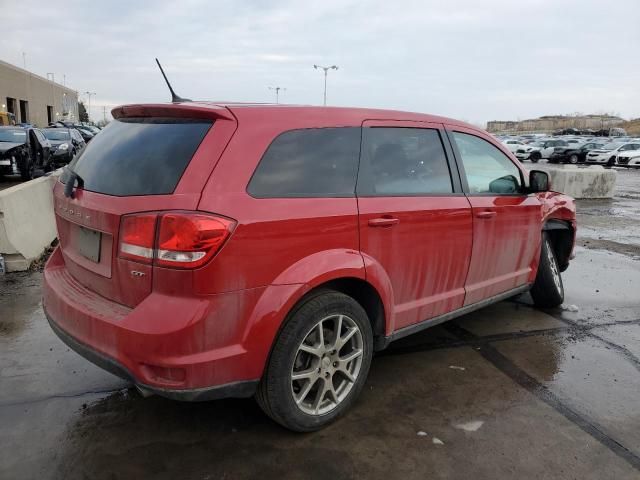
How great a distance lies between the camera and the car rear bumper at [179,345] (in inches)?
94.0

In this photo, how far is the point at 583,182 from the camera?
14.5m

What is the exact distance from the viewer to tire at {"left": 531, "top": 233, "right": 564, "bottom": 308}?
491 cm

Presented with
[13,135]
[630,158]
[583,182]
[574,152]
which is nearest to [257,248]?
[583,182]

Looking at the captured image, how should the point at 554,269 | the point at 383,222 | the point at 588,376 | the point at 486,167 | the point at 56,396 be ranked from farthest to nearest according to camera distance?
the point at 554,269 → the point at 486,167 → the point at 588,376 → the point at 56,396 → the point at 383,222

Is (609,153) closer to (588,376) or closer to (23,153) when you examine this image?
(23,153)

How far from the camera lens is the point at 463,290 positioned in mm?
3854

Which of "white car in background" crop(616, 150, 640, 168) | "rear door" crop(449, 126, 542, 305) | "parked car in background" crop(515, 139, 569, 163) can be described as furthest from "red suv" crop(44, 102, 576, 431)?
"parked car in background" crop(515, 139, 569, 163)

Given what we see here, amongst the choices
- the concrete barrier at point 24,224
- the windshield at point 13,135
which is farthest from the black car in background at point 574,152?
the concrete barrier at point 24,224

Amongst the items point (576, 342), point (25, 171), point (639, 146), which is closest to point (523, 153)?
point (639, 146)

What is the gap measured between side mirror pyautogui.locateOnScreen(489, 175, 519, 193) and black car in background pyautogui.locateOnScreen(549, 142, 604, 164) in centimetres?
3232

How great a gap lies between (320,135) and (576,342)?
2.96 m

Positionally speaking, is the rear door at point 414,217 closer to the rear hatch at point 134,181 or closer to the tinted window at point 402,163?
the tinted window at point 402,163

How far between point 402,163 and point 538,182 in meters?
1.58

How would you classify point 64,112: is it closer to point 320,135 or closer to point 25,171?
point 25,171
